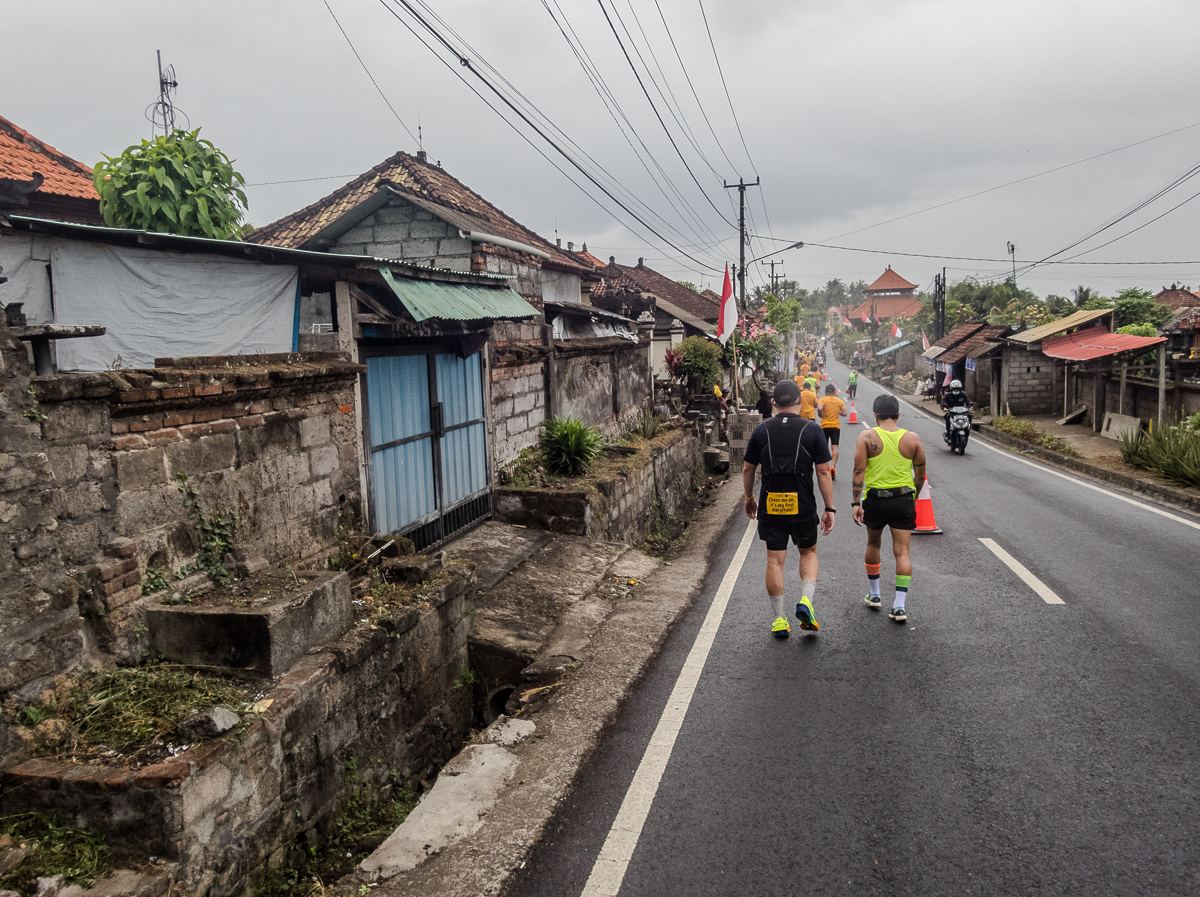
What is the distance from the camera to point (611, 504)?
10.1 meters

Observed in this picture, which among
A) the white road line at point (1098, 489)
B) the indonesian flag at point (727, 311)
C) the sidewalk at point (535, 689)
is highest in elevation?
the indonesian flag at point (727, 311)

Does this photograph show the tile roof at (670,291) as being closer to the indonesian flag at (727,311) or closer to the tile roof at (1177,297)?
the indonesian flag at (727,311)

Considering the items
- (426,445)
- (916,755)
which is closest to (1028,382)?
(426,445)

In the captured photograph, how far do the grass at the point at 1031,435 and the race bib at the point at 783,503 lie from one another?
45.7 feet

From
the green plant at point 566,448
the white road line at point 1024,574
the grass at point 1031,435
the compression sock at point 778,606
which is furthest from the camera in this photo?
the grass at point 1031,435

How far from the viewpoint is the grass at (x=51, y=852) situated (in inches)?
110

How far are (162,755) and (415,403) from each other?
480 centimetres

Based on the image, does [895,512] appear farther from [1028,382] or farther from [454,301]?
[1028,382]

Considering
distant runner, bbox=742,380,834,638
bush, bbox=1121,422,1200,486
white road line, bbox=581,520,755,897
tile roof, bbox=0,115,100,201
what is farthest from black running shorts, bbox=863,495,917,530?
tile roof, bbox=0,115,100,201

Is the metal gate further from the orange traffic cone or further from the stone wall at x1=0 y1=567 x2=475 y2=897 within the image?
the orange traffic cone

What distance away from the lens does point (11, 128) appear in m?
14.7

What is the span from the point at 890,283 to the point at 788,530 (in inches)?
5242

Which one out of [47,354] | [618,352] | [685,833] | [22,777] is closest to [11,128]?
[618,352]

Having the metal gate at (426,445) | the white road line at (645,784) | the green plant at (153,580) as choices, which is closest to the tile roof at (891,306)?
the metal gate at (426,445)
